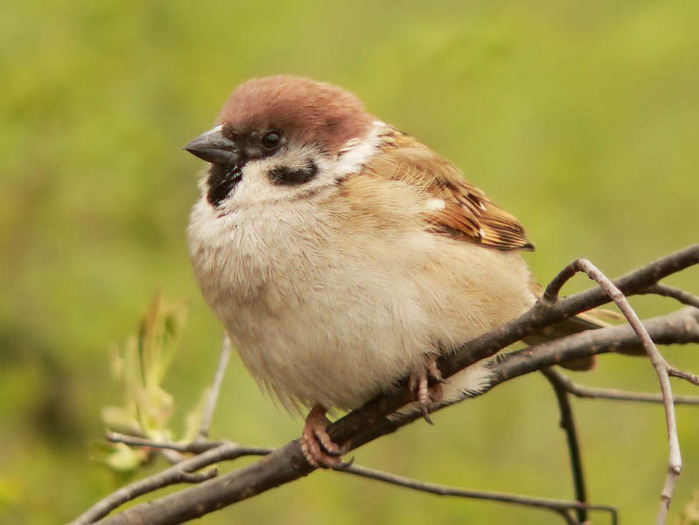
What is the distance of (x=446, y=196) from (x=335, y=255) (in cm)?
60

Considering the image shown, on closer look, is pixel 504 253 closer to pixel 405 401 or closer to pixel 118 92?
pixel 405 401

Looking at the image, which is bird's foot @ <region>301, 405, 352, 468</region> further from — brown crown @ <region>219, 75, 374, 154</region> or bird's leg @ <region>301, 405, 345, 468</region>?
brown crown @ <region>219, 75, 374, 154</region>

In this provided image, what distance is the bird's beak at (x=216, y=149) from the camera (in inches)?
133

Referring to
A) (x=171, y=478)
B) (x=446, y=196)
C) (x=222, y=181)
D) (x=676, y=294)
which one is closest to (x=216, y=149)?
(x=222, y=181)

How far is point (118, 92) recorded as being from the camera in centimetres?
441

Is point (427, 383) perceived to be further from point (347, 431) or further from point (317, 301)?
point (317, 301)

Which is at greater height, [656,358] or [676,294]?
[676,294]

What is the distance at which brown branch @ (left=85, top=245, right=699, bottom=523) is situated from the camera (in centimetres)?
224

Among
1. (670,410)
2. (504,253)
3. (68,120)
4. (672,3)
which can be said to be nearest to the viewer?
(670,410)

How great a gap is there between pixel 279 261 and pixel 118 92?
1.61 m

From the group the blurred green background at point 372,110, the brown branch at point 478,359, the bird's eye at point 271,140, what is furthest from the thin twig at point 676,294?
the blurred green background at point 372,110

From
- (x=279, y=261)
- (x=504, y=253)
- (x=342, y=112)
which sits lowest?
(x=279, y=261)

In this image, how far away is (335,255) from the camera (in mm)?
3100

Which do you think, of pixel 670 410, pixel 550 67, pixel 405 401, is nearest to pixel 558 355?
pixel 405 401
